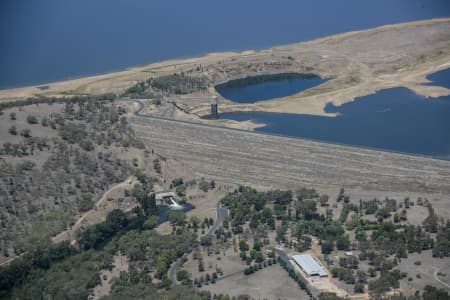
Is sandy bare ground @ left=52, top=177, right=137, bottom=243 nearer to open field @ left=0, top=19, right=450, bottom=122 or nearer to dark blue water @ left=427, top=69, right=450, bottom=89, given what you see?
open field @ left=0, top=19, right=450, bottom=122

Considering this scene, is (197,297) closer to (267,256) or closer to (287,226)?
(267,256)

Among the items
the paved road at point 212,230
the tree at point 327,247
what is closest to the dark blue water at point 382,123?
the paved road at point 212,230

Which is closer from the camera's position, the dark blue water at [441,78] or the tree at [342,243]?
the tree at [342,243]

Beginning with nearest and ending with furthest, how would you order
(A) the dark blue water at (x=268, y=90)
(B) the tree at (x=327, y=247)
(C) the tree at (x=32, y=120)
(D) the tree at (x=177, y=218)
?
1. (B) the tree at (x=327, y=247)
2. (D) the tree at (x=177, y=218)
3. (C) the tree at (x=32, y=120)
4. (A) the dark blue water at (x=268, y=90)

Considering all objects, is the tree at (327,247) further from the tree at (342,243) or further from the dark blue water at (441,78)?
the dark blue water at (441,78)

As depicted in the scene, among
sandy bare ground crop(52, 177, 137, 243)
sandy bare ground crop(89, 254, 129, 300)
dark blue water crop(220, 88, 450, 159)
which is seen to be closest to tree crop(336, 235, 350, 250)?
sandy bare ground crop(89, 254, 129, 300)

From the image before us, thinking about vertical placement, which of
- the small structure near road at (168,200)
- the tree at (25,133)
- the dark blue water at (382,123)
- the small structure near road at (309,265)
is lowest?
the small structure near road at (309,265)

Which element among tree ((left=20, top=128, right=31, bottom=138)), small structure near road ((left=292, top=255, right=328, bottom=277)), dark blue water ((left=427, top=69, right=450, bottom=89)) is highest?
dark blue water ((left=427, top=69, right=450, bottom=89))
